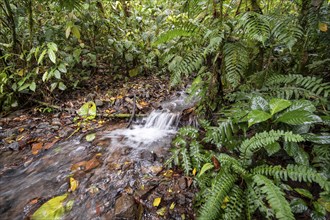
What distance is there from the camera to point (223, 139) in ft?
6.79

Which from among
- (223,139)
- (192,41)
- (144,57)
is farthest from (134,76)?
(223,139)

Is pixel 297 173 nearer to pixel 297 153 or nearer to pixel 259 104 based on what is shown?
pixel 297 153

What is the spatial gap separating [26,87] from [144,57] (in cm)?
261

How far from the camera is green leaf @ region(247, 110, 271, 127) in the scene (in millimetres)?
1716

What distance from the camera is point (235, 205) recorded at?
156cm

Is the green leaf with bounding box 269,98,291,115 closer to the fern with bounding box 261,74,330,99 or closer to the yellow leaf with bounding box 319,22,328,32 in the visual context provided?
the fern with bounding box 261,74,330,99

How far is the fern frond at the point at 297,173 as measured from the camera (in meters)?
1.45

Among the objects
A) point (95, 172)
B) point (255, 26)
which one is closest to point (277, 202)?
point (255, 26)

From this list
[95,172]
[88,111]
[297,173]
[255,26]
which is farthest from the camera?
[88,111]

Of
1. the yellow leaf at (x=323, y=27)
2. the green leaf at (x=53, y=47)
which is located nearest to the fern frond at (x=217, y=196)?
the yellow leaf at (x=323, y=27)

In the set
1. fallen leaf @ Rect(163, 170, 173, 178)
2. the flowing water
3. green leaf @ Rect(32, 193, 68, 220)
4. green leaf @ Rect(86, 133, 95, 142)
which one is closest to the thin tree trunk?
the flowing water

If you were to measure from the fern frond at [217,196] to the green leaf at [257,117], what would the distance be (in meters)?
0.48

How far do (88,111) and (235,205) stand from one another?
3.18 metres

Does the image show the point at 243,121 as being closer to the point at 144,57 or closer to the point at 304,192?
the point at 304,192
